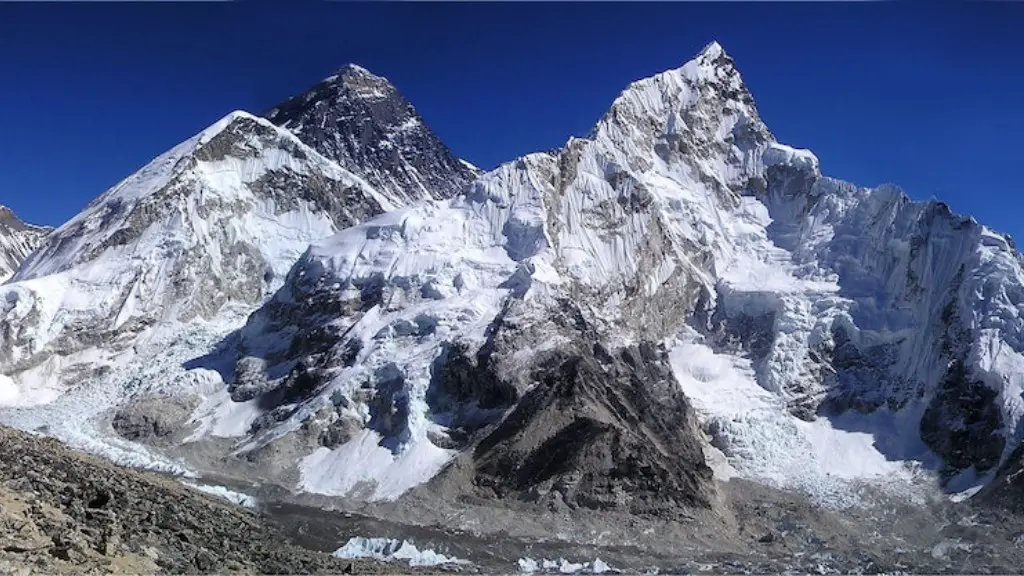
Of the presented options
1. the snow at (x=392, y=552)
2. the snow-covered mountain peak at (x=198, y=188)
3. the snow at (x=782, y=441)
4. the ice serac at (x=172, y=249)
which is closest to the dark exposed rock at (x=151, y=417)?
the ice serac at (x=172, y=249)

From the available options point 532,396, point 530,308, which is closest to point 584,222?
point 530,308

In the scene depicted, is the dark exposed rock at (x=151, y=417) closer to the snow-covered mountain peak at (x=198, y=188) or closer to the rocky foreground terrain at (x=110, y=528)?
the snow-covered mountain peak at (x=198, y=188)

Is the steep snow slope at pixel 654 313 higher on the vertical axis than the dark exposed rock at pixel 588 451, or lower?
higher

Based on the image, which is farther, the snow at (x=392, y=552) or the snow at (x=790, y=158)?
the snow at (x=790, y=158)

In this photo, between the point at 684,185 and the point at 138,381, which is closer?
the point at 138,381

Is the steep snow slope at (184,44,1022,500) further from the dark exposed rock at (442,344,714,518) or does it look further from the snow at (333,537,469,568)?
the snow at (333,537,469,568)

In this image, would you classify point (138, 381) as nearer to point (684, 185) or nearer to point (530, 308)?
point (530, 308)
